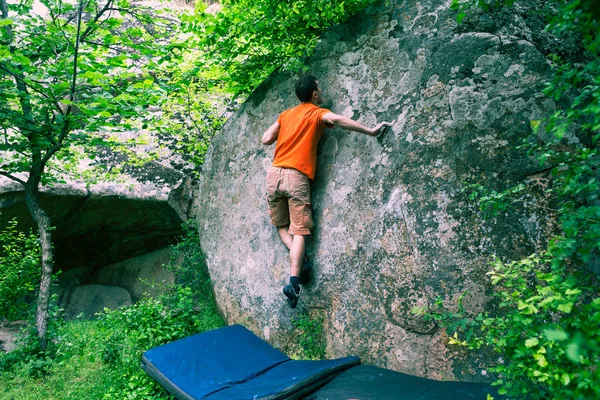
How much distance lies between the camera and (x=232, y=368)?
3377 mm

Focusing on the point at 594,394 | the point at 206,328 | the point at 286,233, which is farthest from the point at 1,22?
the point at 594,394

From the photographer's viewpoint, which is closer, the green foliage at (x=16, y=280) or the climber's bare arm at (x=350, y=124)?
the climber's bare arm at (x=350, y=124)

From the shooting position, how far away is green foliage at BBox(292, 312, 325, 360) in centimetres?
370

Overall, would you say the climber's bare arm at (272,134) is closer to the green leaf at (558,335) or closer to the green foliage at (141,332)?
the green foliage at (141,332)

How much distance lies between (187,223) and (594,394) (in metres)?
5.23

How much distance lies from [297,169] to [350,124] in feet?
2.05

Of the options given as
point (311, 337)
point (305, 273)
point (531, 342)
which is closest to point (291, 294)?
point (305, 273)

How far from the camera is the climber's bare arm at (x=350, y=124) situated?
353cm

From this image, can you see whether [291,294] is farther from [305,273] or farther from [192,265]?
[192,265]

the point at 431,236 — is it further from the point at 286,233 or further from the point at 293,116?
the point at 293,116

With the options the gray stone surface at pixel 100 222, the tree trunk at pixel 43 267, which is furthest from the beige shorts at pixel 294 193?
the gray stone surface at pixel 100 222

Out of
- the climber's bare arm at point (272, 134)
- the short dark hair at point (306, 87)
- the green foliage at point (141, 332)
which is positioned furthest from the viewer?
the climber's bare arm at point (272, 134)

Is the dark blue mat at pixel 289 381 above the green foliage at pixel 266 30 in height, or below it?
below

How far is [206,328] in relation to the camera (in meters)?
4.56
